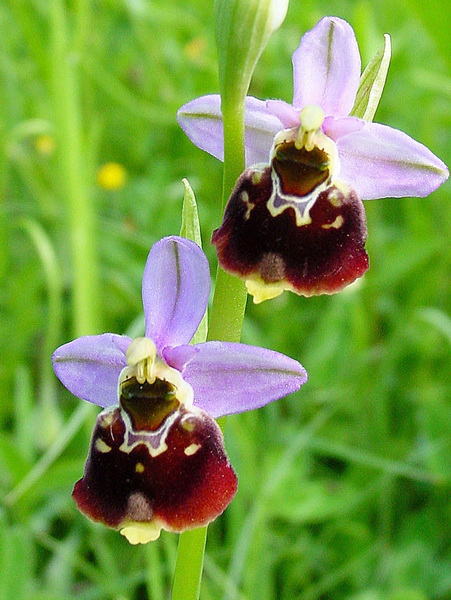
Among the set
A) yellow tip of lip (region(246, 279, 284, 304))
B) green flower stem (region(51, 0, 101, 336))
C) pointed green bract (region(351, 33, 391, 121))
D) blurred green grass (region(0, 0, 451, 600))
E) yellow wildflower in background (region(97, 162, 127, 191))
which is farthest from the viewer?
yellow wildflower in background (region(97, 162, 127, 191))

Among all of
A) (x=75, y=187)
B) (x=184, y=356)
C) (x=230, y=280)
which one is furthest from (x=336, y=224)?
(x=75, y=187)

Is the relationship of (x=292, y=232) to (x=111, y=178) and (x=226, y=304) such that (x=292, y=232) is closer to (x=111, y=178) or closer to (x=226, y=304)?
(x=226, y=304)

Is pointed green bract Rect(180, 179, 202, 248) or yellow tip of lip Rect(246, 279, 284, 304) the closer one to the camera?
yellow tip of lip Rect(246, 279, 284, 304)

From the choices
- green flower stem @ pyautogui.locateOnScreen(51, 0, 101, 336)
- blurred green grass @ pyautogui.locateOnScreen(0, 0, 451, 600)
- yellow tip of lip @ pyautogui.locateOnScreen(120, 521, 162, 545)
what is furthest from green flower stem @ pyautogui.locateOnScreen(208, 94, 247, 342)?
green flower stem @ pyautogui.locateOnScreen(51, 0, 101, 336)

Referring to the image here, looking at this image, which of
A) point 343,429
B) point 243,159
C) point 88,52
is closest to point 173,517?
point 243,159

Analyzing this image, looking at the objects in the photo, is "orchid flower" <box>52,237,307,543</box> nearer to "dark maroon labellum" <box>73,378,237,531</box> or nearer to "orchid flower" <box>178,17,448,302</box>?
"dark maroon labellum" <box>73,378,237,531</box>

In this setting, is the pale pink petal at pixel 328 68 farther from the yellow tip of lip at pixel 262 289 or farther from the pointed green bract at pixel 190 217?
the yellow tip of lip at pixel 262 289
